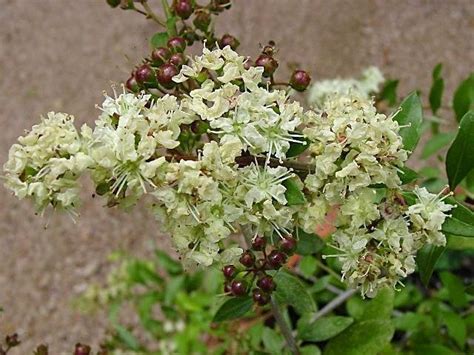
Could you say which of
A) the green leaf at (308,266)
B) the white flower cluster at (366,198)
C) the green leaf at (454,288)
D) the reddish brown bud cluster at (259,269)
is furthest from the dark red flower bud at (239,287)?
the green leaf at (454,288)

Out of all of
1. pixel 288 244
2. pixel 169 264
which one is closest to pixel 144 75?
pixel 288 244

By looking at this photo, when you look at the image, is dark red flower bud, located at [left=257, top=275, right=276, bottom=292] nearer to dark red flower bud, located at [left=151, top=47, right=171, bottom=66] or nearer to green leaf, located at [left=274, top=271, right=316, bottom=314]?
green leaf, located at [left=274, top=271, right=316, bottom=314]

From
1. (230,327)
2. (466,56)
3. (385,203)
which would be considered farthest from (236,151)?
(466,56)

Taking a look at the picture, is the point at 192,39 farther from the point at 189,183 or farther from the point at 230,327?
the point at 230,327

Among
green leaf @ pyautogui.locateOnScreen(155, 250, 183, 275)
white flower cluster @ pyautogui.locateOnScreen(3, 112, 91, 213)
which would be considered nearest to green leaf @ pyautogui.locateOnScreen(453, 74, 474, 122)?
green leaf @ pyautogui.locateOnScreen(155, 250, 183, 275)

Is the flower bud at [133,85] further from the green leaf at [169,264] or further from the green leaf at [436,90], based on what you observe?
the green leaf at [169,264]

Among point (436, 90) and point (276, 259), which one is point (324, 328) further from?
point (436, 90)

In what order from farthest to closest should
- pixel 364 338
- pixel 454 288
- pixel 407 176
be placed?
pixel 454 288
pixel 364 338
pixel 407 176
